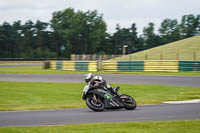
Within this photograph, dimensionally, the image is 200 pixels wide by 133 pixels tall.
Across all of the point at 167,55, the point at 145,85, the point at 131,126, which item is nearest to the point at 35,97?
the point at 145,85

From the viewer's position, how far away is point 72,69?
3975 cm

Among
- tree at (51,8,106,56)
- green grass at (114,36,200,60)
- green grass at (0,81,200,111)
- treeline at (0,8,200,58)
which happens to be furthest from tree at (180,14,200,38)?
green grass at (0,81,200,111)

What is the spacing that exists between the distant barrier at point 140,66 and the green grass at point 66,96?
10492 mm

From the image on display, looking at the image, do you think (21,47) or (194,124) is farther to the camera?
(21,47)

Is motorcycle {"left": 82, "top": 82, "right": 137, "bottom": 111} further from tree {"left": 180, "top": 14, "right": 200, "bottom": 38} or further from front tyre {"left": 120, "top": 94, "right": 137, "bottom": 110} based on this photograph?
tree {"left": 180, "top": 14, "right": 200, "bottom": 38}

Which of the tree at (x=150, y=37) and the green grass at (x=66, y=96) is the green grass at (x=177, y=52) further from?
the tree at (x=150, y=37)

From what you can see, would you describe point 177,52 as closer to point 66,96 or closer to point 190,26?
point 66,96

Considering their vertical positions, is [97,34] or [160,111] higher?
[97,34]

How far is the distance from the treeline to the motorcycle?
8444 centimetres

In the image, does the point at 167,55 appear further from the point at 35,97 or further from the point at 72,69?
the point at 35,97

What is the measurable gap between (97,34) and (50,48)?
41.7 feet

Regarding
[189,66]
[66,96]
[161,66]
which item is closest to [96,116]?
[66,96]

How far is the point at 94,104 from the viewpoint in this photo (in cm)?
1264

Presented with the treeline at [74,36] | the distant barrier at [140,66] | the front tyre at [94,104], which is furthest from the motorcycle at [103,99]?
the treeline at [74,36]
